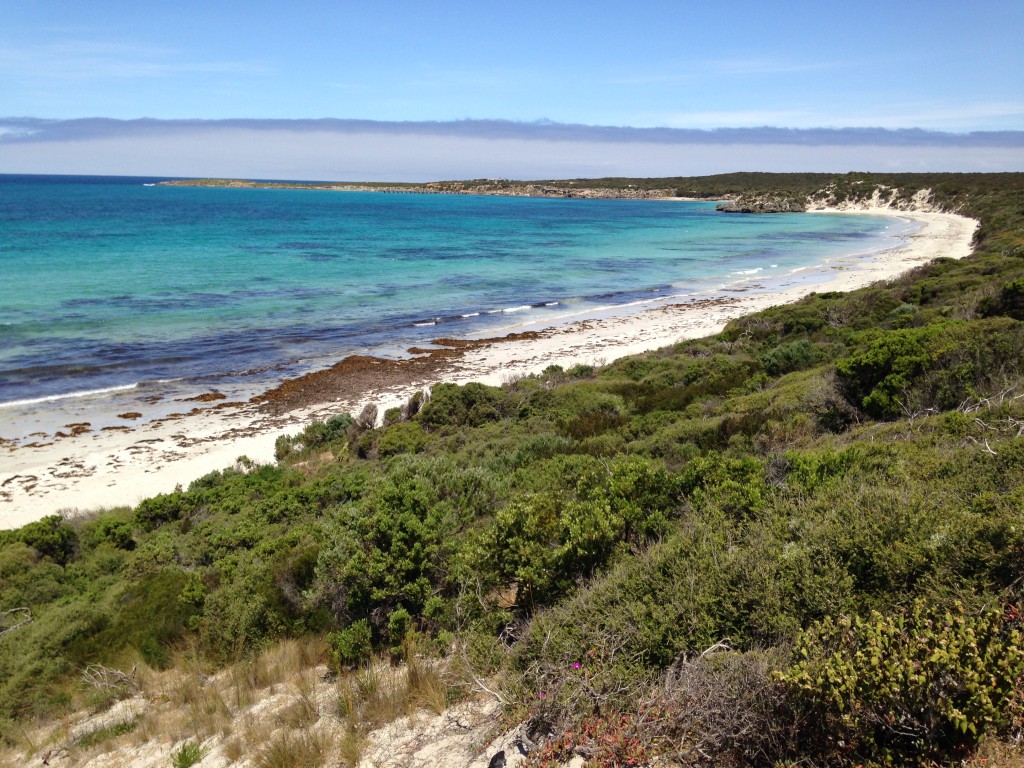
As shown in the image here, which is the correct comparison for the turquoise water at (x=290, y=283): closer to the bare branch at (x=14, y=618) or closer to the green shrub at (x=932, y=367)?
the bare branch at (x=14, y=618)

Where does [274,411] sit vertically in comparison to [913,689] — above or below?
below

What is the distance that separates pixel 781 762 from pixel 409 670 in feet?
9.38

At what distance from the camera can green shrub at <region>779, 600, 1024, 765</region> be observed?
2748 mm

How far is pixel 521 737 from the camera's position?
143 inches

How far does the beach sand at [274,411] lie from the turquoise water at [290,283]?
198cm

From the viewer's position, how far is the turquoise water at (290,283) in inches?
820

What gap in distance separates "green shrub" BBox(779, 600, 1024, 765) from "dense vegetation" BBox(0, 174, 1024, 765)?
0.5 inches

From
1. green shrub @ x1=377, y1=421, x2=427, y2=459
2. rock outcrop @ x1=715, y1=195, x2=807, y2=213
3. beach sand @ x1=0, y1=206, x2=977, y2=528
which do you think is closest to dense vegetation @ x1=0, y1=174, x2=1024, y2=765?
green shrub @ x1=377, y1=421, x2=427, y2=459

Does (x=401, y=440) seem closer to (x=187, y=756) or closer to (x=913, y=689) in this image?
(x=187, y=756)

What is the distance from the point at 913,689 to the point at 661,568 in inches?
78.7

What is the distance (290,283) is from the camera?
3488 cm

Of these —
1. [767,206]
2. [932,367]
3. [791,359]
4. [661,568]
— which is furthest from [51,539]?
[767,206]

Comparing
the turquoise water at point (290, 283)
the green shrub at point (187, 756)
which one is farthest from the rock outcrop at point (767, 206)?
the green shrub at point (187, 756)

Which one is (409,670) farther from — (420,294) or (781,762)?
(420,294)
